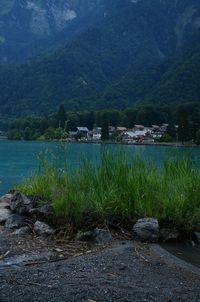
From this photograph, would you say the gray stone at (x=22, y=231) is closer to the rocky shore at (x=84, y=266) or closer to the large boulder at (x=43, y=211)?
the rocky shore at (x=84, y=266)

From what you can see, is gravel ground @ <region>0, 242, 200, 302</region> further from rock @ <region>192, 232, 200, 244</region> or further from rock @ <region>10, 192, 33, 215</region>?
rock @ <region>10, 192, 33, 215</region>

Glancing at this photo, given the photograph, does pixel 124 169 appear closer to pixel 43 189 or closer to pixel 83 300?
pixel 43 189

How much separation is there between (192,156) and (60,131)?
2507 mm

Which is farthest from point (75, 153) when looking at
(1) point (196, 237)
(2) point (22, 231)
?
(1) point (196, 237)

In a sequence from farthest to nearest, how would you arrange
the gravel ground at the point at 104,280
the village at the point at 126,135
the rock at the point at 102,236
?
the village at the point at 126,135
the rock at the point at 102,236
the gravel ground at the point at 104,280

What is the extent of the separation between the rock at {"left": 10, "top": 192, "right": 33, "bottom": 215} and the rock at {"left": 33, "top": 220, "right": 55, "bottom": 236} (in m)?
0.62

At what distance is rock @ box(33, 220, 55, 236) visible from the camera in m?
7.08

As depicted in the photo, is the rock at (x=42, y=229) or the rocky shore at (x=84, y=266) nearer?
the rocky shore at (x=84, y=266)

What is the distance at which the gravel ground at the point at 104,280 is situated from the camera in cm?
451

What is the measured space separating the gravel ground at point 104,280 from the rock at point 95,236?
0.61 meters

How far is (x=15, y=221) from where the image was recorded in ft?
25.2

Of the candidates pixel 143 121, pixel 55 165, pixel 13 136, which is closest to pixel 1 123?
pixel 13 136

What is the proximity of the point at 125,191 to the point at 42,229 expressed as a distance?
1352 mm

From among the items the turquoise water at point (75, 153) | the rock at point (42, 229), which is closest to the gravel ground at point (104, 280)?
the rock at point (42, 229)
